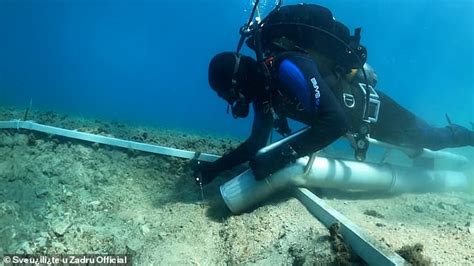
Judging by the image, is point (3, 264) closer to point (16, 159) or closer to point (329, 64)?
point (16, 159)

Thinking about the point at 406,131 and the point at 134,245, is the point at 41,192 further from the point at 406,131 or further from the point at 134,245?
the point at 406,131

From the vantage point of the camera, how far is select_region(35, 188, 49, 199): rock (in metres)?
4.10

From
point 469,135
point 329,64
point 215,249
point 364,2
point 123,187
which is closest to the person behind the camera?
point 215,249

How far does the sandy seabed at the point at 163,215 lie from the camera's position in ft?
10.2

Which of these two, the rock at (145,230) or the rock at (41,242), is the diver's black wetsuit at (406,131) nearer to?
the rock at (145,230)

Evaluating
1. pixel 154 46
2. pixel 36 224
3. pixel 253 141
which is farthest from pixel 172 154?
pixel 154 46

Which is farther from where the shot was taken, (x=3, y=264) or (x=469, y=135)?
(x=469, y=135)

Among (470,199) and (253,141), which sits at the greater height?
(253,141)

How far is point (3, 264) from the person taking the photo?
3055mm

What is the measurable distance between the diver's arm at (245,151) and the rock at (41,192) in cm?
164

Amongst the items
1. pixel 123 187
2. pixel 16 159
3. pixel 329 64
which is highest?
pixel 329 64

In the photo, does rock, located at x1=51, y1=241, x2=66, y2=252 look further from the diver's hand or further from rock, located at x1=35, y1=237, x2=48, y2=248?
the diver's hand

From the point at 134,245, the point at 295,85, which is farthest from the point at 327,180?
the point at 134,245

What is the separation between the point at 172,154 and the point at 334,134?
2167mm
